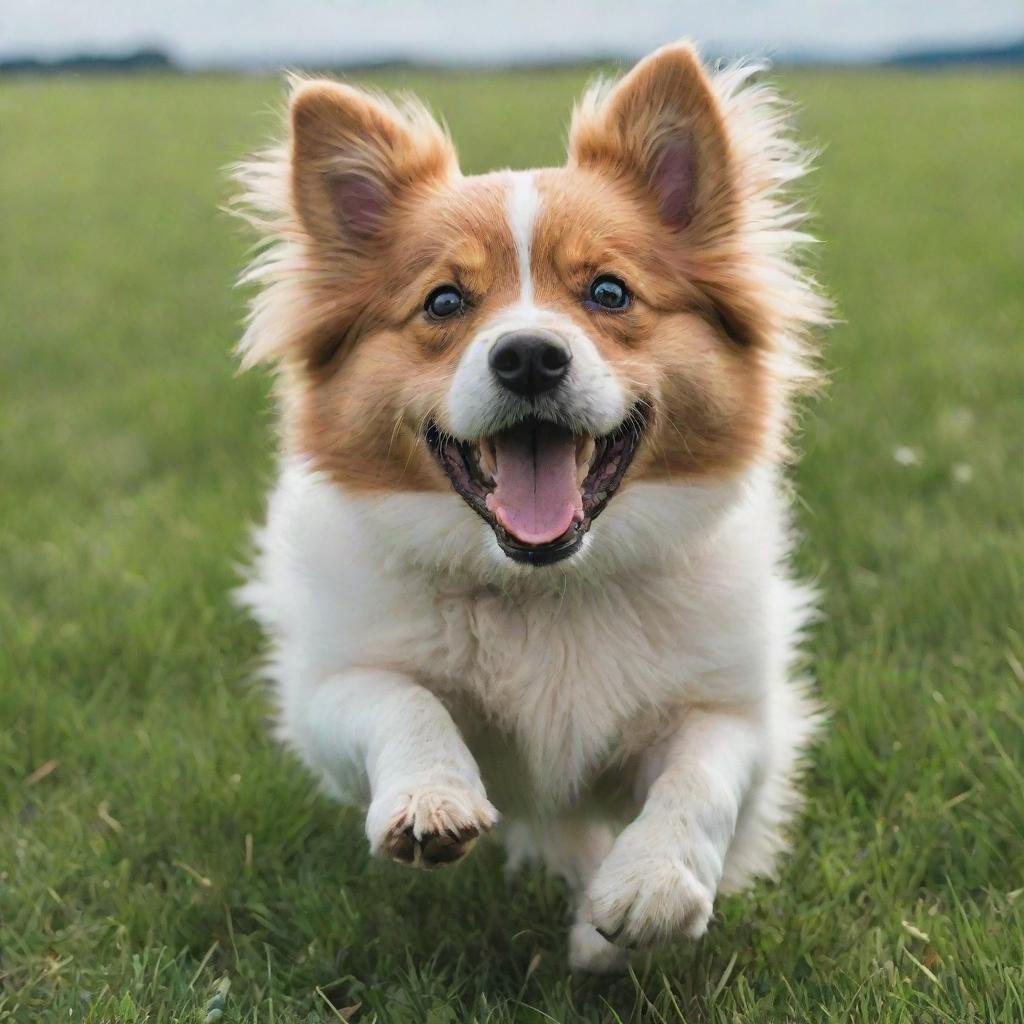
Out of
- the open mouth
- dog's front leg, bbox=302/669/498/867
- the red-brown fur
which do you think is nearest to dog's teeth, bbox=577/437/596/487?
the open mouth

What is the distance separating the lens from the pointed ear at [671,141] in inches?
135

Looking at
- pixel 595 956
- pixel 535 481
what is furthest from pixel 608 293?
pixel 595 956

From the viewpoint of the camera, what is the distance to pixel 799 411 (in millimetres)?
3736

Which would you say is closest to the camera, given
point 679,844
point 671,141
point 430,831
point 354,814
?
point 430,831

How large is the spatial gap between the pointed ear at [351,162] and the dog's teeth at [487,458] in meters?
0.77

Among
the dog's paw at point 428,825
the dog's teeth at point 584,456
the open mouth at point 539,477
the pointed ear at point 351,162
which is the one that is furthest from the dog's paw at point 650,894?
the pointed ear at point 351,162

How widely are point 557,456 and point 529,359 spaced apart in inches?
11.1

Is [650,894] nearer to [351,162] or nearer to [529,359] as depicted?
[529,359]

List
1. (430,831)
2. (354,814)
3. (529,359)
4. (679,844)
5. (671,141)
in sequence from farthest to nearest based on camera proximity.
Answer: (354,814)
(671,141)
(529,359)
(679,844)
(430,831)

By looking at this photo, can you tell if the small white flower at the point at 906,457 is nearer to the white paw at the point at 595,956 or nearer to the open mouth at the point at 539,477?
the open mouth at the point at 539,477

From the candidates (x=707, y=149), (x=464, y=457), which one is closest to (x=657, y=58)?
(x=707, y=149)

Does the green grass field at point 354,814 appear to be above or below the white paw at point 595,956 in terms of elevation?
below

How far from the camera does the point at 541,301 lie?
10.5 ft

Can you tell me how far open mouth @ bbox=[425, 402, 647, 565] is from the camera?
9.99 feet
